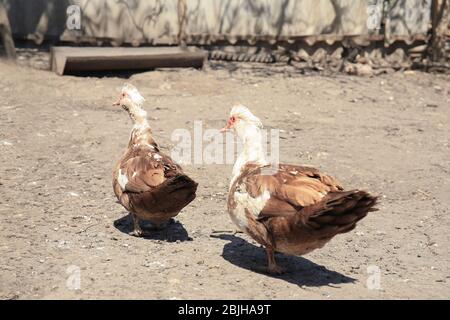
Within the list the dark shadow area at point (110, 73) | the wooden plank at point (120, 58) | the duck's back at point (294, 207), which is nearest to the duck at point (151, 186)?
the duck's back at point (294, 207)

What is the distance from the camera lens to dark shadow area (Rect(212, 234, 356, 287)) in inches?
218

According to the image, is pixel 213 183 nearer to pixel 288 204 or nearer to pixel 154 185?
pixel 154 185

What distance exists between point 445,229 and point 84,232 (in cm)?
307

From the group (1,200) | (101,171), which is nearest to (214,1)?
(101,171)

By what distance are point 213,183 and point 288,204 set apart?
8.18ft

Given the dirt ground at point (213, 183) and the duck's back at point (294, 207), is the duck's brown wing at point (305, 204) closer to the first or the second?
the duck's back at point (294, 207)

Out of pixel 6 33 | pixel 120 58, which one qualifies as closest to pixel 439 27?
pixel 120 58

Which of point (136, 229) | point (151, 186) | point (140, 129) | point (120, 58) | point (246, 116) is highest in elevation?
point (246, 116)

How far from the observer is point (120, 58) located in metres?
10.8

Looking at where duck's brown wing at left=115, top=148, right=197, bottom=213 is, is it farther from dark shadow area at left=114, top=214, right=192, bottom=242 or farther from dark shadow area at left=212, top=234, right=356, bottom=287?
dark shadow area at left=212, top=234, right=356, bottom=287

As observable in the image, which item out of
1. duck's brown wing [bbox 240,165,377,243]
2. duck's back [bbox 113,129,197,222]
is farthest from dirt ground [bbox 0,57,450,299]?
duck's brown wing [bbox 240,165,377,243]

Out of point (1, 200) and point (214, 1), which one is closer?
point (1, 200)
